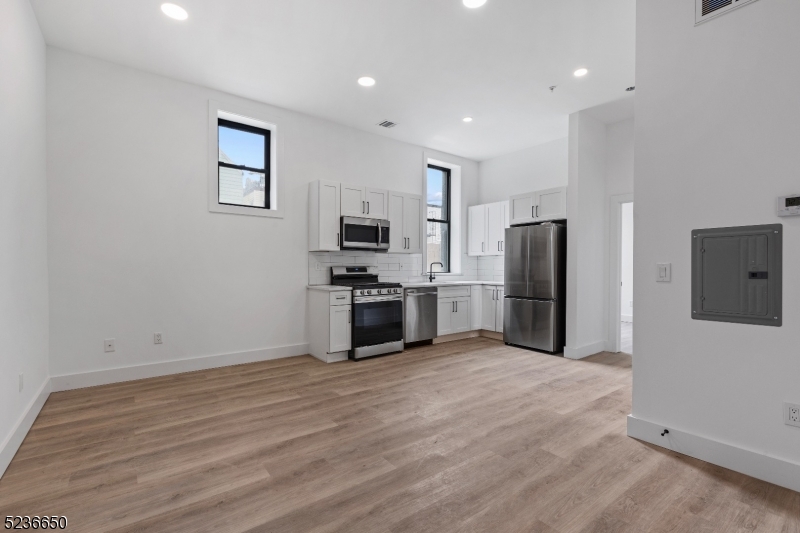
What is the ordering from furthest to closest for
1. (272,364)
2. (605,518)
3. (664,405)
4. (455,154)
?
(455,154), (272,364), (664,405), (605,518)

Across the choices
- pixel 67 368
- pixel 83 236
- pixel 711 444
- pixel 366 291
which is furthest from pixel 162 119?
pixel 711 444

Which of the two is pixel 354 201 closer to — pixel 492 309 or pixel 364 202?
pixel 364 202

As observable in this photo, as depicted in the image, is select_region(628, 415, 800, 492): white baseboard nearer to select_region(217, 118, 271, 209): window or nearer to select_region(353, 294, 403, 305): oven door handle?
select_region(353, 294, 403, 305): oven door handle

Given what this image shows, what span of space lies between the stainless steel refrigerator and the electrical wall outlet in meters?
3.04

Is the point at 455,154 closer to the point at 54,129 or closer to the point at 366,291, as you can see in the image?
the point at 366,291

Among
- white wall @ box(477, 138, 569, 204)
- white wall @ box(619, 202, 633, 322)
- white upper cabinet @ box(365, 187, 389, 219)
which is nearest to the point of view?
white upper cabinet @ box(365, 187, 389, 219)

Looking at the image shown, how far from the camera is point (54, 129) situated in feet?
11.6

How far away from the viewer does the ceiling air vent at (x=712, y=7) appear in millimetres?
2230

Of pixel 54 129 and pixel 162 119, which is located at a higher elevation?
pixel 162 119

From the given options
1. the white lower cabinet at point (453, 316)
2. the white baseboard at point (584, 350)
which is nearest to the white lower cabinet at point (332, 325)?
the white lower cabinet at point (453, 316)

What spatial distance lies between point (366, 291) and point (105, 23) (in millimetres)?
3536

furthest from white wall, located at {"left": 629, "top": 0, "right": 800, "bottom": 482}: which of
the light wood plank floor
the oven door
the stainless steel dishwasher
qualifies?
the stainless steel dishwasher

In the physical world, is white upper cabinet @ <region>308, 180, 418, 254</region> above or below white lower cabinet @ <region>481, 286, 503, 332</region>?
above

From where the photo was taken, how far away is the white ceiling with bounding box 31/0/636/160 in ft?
9.77
